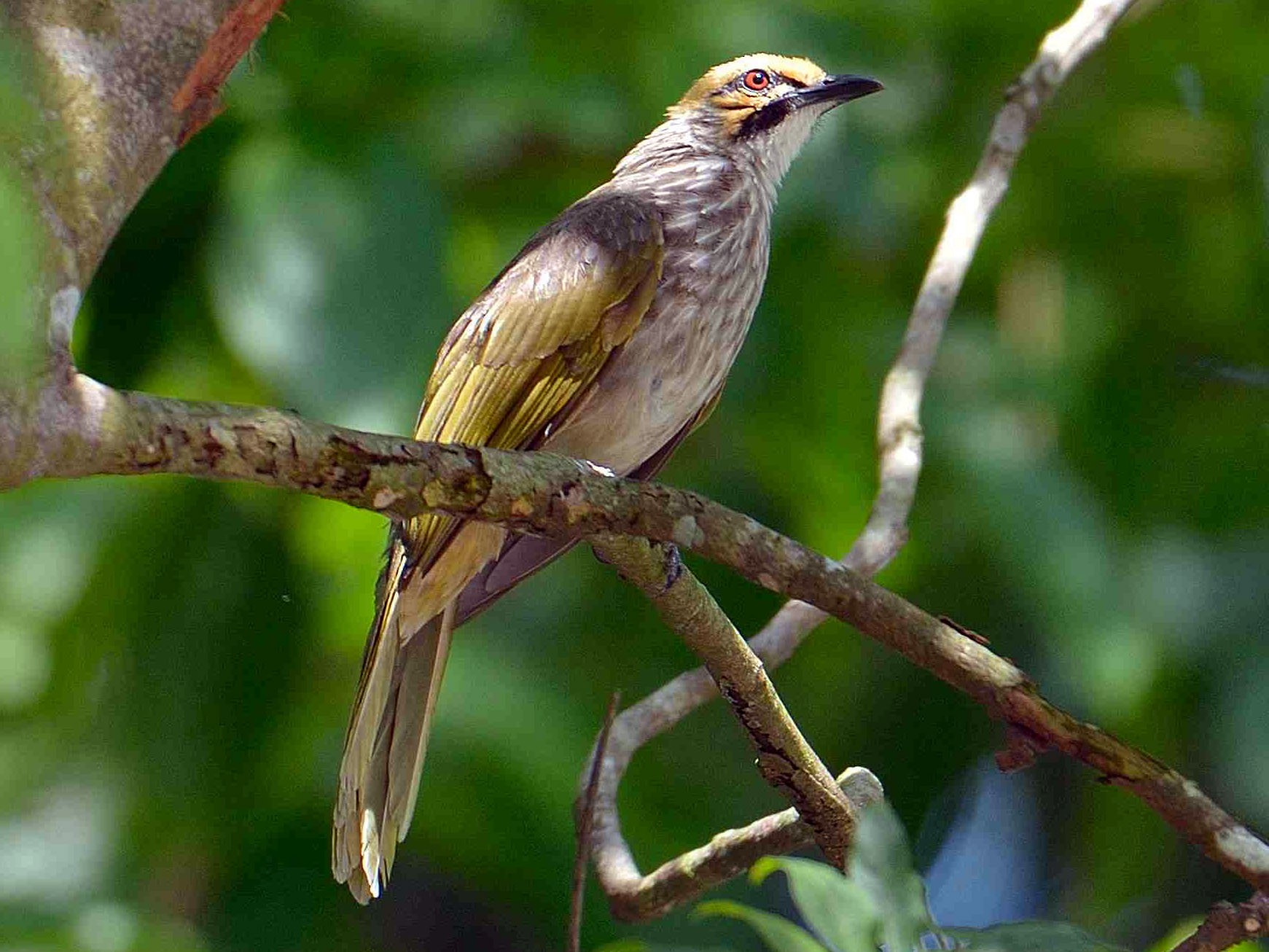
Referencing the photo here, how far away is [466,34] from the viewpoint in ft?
14.0

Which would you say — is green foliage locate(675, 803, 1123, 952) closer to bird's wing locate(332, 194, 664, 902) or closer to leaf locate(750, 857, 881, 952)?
leaf locate(750, 857, 881, 952)

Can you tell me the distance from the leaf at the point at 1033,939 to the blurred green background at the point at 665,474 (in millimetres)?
2181

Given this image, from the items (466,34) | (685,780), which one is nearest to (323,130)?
(466,34)

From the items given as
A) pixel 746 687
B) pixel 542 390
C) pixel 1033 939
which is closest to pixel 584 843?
pixel 746 687

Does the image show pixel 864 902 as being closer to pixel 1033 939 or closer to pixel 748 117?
pixel 1033 939

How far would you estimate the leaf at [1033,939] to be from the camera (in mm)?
1432

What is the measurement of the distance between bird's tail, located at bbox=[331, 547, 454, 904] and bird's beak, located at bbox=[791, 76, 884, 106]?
1.63m

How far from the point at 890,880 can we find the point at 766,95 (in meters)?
3.24

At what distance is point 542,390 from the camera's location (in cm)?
337

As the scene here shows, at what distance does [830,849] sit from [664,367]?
4.35 feet

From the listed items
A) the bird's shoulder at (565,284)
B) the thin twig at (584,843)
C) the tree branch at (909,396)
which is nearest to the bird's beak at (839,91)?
the tree branch at (909,396)

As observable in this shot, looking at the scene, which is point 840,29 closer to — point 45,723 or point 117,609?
point 117,609

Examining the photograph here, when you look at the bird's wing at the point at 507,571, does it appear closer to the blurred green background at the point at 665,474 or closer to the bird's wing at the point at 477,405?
the bird's wing at the point at 477,405

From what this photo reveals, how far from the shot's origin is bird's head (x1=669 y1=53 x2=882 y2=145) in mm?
4188
